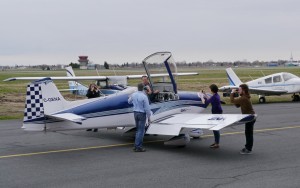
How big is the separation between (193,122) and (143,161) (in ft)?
6.00

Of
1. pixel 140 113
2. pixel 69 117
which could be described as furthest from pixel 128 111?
pixel 69 117

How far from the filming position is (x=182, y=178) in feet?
25.2

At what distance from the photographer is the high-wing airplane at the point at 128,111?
9984mm

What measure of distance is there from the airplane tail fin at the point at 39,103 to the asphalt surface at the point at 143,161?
0.77 metres

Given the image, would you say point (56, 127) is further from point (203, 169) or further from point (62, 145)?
point (203, 169)

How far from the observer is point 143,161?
926cm

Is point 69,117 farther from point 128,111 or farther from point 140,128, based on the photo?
point 128,111

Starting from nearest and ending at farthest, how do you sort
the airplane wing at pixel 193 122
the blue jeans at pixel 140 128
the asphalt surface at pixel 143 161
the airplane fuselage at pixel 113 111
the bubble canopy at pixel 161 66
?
the asphalt surface at pixel 143 161 < the airplane wing at pixel 193 122 < the airplane fuselage at pixel 113 111 < the blue jeans at pixel 140 128 < the bubble canopy at pixel 161 66

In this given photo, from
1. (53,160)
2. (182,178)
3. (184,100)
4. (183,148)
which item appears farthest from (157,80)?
(182,178)

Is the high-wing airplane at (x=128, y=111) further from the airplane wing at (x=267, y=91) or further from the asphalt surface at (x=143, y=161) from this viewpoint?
the airplane wing at (x=267, y=91)

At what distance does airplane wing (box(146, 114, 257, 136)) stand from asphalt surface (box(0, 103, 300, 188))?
0.51m

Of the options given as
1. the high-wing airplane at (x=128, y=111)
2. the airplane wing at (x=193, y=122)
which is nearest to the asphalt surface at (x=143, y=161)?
the airplane wing at (x=193, y=122)

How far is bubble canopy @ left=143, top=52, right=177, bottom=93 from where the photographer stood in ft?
37.0

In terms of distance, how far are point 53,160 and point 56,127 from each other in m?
1.07
